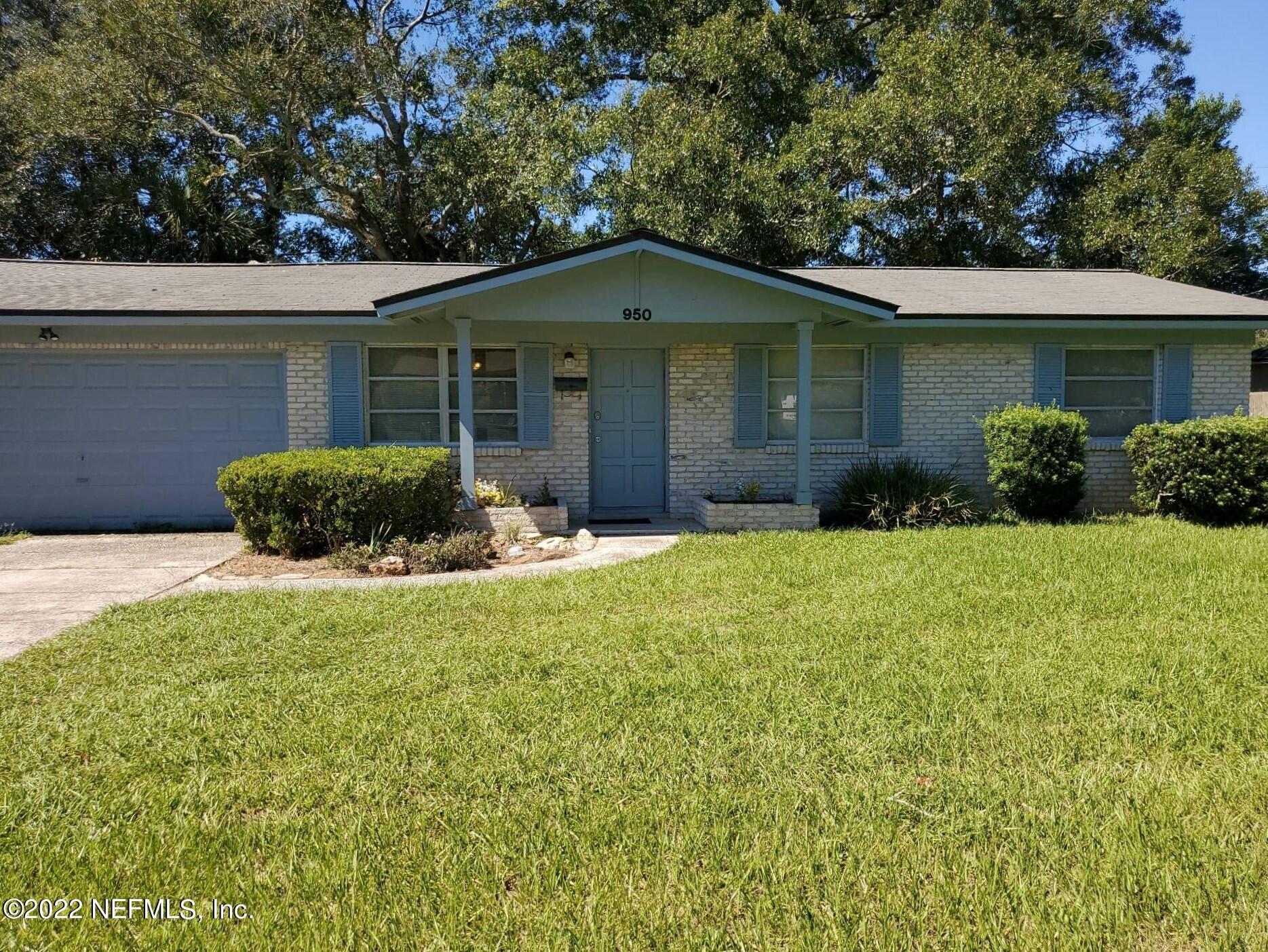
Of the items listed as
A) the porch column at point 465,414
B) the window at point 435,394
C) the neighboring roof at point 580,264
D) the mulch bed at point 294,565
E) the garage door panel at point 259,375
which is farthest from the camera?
the window at point 435,394

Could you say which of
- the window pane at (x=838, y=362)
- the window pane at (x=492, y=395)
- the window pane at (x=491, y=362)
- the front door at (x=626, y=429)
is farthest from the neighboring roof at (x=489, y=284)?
the front door at (x=626, y=429)

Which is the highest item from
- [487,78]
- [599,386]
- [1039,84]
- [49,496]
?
[487,78]

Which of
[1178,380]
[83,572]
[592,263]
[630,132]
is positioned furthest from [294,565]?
[630,132]

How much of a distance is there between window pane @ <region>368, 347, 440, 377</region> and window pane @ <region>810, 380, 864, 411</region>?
533 cm

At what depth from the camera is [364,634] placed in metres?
5.56

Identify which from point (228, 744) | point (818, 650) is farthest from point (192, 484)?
point (818, 650)

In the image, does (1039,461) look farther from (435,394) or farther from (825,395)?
(435,394)

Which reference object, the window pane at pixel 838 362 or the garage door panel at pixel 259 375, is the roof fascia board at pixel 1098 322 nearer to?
the window pane at pixel 838 362

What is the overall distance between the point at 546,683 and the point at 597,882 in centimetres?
180

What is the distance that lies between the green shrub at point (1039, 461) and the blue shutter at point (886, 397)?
135cm

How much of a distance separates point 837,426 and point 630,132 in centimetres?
1018

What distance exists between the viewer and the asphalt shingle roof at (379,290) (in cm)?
1051

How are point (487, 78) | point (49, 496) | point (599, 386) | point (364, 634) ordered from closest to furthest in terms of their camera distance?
point (364, 634) → point (49, 496) → point (599, 386) → point (487, 78)

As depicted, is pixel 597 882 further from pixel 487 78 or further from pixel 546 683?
pixel 487 78
